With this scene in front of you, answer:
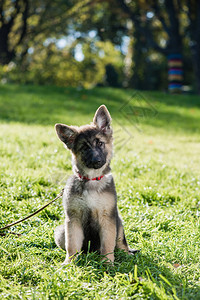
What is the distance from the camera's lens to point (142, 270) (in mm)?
3148

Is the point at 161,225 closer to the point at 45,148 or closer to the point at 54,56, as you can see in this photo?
the point at 45,148

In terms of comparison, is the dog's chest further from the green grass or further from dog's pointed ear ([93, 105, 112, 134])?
dog's pointed ear ([93, 105, 112, 134])

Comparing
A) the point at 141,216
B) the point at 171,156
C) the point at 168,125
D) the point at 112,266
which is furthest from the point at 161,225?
the point at 168,125

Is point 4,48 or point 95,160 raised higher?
point 4,48

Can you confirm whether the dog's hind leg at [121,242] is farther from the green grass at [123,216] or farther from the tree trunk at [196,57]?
the tree trunk at [196,57]

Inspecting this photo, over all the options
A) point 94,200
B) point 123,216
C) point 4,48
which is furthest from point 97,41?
point 94,200

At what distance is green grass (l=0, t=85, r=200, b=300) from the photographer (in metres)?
2.87

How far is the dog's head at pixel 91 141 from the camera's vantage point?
132 inches

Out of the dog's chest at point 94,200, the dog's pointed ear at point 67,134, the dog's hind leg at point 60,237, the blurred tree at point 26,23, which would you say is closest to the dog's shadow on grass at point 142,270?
the dog's hind leg at point 60,237

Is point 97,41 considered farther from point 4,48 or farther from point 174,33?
point 174,33

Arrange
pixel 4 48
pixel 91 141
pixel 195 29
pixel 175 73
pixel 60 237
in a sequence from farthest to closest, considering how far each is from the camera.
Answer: pixel 4 48 → pixel 195 29 → pixel 175 73 → pixel 60 237 → pixel 91 141

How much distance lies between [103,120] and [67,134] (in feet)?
1.44

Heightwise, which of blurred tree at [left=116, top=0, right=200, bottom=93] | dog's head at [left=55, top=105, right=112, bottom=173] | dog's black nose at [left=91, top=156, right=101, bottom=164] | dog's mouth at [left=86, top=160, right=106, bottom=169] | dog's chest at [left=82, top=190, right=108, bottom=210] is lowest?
dog's chest at [left=82, top=190, right=108, bottom=210]

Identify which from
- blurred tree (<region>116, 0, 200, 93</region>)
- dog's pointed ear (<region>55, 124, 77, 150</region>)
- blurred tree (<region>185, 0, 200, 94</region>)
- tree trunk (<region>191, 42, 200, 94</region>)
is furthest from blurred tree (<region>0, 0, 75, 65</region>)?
dog's pointed ear (<region>55, 124, 77, 150</region>)
